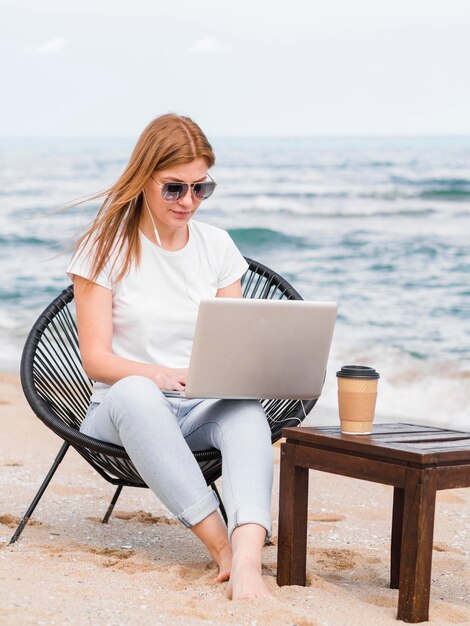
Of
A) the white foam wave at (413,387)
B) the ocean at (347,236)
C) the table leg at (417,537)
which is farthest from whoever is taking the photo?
the ocean at (347,236)

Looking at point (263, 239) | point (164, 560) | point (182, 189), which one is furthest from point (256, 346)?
point (263, 239)

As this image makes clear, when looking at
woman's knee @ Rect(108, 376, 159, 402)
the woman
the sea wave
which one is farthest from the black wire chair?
the sea wave

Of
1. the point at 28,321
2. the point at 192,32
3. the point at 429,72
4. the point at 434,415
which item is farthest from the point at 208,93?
the point at 434,415

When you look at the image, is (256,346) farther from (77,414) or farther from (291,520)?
(77,414)

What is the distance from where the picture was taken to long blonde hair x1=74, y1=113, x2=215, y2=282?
8.45 feet

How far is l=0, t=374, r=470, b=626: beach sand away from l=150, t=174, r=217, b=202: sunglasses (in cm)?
93

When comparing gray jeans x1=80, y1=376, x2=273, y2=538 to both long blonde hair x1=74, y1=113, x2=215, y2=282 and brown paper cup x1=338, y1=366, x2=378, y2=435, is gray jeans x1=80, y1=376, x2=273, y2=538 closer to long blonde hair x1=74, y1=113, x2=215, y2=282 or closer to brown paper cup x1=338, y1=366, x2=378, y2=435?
brown paper cup x1=338, y1=366, x2=378, y2=435

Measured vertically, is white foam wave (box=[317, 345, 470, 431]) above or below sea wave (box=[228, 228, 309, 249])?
below

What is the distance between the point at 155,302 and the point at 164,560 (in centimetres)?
68

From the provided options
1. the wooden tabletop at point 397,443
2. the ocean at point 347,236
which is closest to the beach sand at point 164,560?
the wooden tabletop at point 397,443

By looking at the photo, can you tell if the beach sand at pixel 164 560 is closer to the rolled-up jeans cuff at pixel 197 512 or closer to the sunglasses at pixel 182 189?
the rolled-up jeans cuff at pixel 197 512

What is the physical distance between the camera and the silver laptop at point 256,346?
2.25 meters

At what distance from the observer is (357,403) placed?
2.17 meters

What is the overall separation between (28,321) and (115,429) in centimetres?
582
